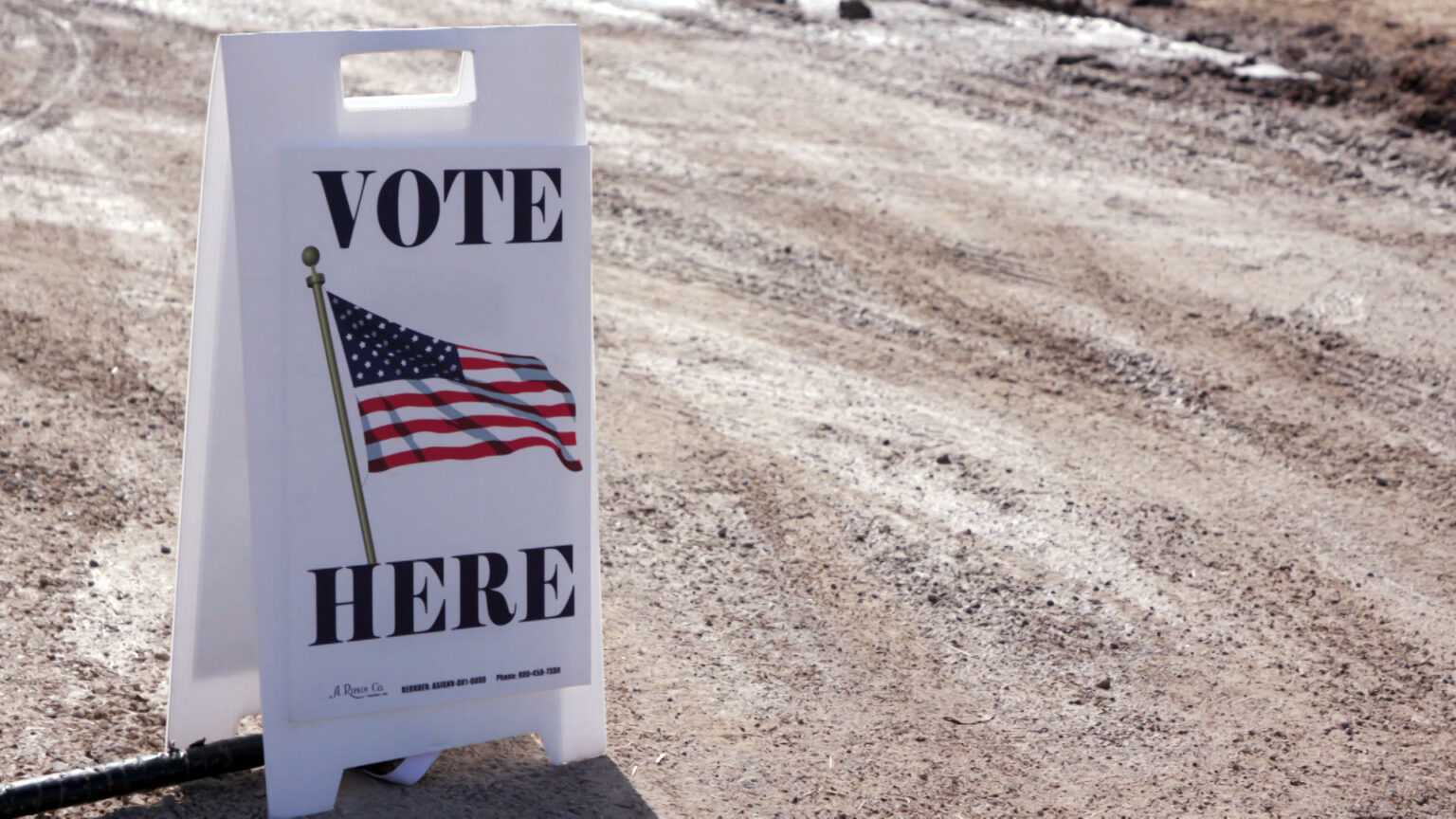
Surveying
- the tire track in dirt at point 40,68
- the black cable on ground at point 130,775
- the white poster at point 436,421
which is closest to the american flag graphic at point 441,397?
the white poster at point 436,421

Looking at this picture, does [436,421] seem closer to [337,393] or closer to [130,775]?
[337,393]

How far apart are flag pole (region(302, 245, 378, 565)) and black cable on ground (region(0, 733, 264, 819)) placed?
72 cm

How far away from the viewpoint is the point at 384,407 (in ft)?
11.5

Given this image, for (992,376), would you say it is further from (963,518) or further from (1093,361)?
(963,518)

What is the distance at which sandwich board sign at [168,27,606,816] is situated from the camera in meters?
3.37

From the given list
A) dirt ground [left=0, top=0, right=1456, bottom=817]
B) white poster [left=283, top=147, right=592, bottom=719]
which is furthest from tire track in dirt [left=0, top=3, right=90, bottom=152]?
white poster [left=283, top=147, right=592, bottom=719]

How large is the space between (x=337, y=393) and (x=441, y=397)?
0.27m

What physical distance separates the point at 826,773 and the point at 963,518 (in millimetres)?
1960

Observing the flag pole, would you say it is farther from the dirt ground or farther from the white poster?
the dirt ground

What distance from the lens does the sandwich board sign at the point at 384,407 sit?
11.1 ft

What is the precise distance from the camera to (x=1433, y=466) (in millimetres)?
6387

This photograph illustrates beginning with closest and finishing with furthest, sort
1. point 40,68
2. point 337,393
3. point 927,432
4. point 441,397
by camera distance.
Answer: point 337,393 → point 441,397 → point 927,432 → point 40,68

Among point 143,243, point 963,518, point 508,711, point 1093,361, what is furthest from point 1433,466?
point 143,243

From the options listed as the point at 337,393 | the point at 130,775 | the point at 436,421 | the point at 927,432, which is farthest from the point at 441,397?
the point at 927,432
